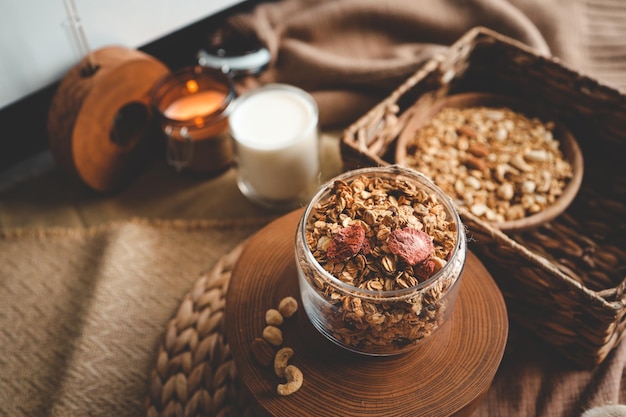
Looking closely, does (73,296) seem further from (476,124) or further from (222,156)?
(476,124)

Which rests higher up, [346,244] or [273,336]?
[346,244]

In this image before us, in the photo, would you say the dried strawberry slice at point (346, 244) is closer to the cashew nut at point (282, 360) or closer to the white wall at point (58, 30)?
the cashew nut at point (282, 360)

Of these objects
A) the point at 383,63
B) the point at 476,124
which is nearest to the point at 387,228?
the point at 476,124

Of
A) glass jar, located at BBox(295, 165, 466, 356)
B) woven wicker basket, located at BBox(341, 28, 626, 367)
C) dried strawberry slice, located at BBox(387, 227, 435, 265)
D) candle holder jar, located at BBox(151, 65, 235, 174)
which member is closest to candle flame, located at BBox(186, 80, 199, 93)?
candle holder jar, located at BBox(151, 65, 235, 174)

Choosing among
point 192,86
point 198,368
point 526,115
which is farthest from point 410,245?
point 192,86

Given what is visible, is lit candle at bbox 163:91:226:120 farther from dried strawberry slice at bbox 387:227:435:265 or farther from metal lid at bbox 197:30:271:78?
dried strawberry slice at bbox 387:227:435:265

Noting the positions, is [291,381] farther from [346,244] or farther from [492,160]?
[492,160]
